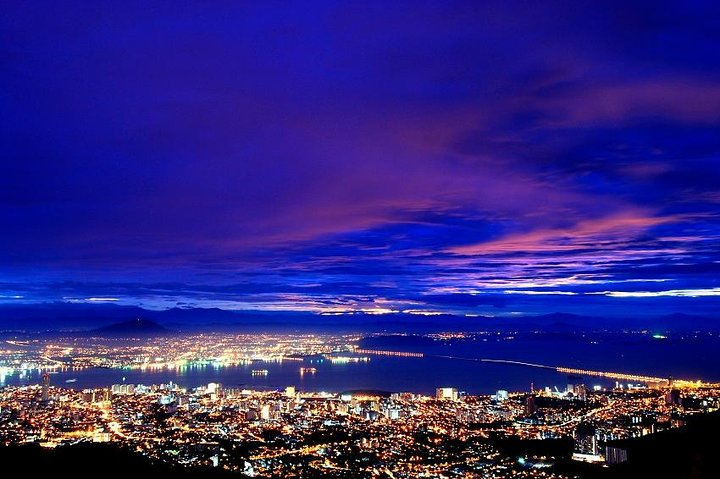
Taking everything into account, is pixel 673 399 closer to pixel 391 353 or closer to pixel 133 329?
pixel 391 353

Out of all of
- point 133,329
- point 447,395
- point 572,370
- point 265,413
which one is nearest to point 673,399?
point 447,395

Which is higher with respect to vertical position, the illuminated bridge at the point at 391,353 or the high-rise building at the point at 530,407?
the illuminated bridge at the point at 391,353

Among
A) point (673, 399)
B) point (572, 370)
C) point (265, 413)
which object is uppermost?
point (673, 399)

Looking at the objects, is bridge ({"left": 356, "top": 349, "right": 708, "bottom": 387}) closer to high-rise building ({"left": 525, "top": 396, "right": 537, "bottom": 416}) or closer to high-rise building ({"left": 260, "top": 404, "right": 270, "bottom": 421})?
high-rise building ({"left": 525, "top": 396, "right": 537, "bottom": 416})

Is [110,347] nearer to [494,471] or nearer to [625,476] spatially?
[494,471]

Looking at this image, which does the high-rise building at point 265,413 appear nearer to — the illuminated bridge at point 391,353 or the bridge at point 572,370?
the bridge at point 572,370

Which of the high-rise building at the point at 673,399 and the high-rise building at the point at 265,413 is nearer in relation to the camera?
the high-rise building at the point at 265,413

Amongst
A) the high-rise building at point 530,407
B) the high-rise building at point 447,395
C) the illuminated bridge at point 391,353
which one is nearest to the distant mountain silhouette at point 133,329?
the illuminated bridge at point 391,353

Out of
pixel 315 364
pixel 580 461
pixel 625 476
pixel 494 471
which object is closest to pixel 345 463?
pixel 494 471
